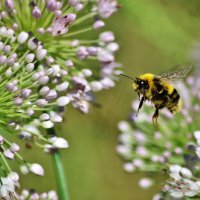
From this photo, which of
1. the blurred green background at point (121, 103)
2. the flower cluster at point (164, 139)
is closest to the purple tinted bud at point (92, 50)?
the flower cluster at point (164, 139)

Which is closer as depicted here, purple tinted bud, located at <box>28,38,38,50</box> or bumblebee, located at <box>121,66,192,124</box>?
purple tinted bud, located at <box>28,38,38,50</box>

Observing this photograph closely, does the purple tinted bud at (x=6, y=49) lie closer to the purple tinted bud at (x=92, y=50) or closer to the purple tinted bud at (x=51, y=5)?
the purple tinted bud at (x=51, y=5)

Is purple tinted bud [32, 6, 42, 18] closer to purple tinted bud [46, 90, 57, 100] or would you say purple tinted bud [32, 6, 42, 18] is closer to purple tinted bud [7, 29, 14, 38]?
purple tinted bud [7, 29, 14, 38]

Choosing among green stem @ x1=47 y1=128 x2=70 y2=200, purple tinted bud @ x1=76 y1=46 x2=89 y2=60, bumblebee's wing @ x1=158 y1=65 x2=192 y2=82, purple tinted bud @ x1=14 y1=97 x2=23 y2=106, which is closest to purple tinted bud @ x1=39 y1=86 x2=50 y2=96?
purple tinted bud @ x1=14 y1=97 x2=23 y2=106

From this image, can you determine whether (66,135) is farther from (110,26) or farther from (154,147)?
(154,147)

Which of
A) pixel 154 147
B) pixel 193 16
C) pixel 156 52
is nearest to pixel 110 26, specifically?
pixel 156 52
